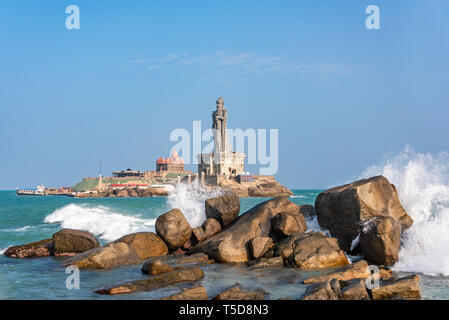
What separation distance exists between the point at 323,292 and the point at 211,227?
27.7 feet

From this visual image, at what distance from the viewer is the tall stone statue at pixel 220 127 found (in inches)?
5522

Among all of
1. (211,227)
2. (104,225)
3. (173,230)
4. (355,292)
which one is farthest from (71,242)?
(355,292)

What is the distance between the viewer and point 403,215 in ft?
53.4

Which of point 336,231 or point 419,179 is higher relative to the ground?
point 419,179

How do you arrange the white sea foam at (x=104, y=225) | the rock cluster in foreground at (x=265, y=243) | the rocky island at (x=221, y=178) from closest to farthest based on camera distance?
the rock cluster in foreground at (x=265, y=243), the white sea foam at (x=104, y=225), the rocky island at (x=221, y=178)

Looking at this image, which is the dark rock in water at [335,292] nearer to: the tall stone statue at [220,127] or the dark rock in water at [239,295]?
the dark rock in water at [239,295]

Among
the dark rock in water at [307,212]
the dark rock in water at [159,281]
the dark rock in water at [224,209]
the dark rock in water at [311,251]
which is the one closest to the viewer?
the dark rock in water at [159,281]

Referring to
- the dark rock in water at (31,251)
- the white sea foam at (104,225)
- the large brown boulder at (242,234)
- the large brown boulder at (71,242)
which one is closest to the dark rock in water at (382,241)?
the large brown boulder at (242,234)

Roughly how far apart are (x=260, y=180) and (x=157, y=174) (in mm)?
47902

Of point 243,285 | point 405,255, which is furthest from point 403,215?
point 243,285

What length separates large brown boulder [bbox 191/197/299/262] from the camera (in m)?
15.5

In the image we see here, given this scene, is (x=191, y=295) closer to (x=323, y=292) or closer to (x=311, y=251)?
(x=323, y=292)

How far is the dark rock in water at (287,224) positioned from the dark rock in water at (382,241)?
92.2 inches
